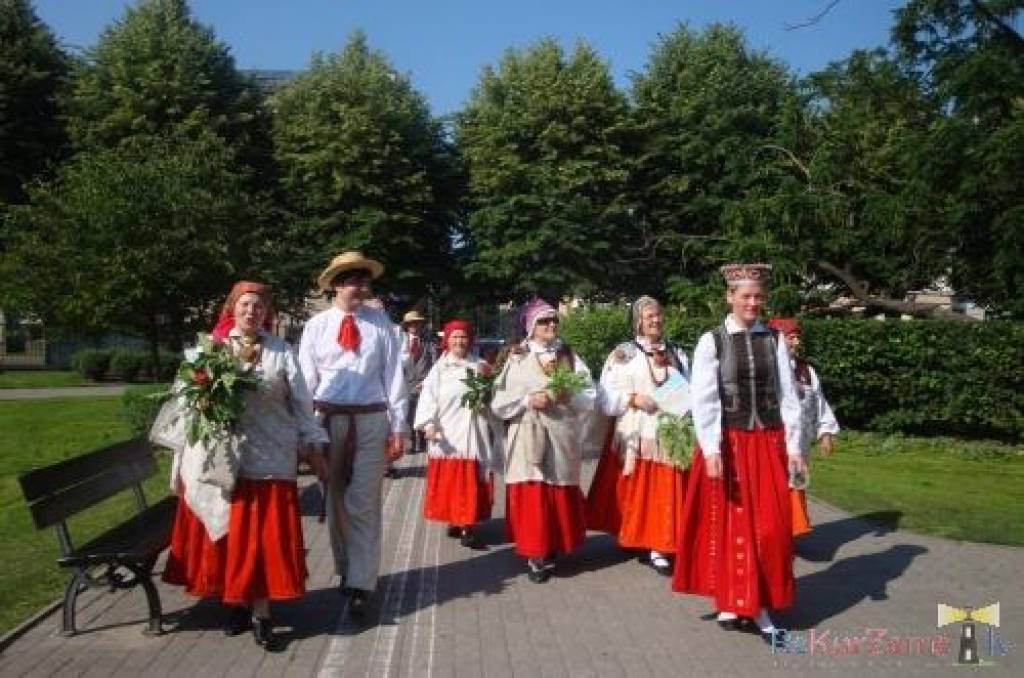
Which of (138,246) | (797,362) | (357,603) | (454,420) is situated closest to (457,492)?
(454,420)

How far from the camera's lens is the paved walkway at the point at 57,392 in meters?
24.8

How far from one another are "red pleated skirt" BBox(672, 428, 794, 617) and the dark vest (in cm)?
8

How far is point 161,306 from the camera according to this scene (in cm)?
2077

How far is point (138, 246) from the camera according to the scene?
19969 mm

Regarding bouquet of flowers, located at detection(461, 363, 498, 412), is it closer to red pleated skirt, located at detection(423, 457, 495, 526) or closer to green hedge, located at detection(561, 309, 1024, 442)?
red pleated skirt, located at detection(423, 457, 495, 526)

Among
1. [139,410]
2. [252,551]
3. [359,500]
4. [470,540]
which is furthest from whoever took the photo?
[139,410]

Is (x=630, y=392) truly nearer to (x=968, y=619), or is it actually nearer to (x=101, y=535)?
(x=968, y=619)

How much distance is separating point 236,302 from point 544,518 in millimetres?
2884

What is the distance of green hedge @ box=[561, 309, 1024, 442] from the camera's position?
54.2ft

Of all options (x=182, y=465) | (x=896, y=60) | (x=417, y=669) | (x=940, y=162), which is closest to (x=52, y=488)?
(x=182, y=465)

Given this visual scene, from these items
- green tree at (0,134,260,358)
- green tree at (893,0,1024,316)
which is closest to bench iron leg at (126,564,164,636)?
green tree at (0,134,260,358)

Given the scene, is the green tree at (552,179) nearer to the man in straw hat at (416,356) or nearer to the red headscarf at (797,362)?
the man in straw hat at (416,356)

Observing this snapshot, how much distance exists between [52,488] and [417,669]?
2.57 meters

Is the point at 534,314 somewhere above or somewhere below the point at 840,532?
above
